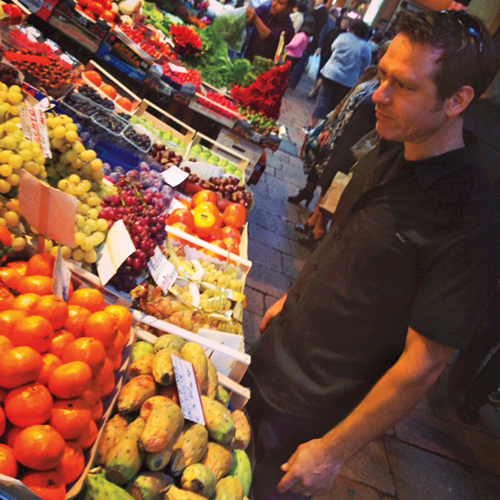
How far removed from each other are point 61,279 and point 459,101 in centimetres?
136

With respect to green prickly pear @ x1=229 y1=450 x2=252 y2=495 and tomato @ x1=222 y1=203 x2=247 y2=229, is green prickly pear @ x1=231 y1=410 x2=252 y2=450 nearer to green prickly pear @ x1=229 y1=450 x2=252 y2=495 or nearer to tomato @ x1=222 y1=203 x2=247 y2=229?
green prickly pear @ x1=229 y1=450 x2=252 y2=495

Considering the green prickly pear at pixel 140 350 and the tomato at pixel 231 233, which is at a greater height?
the green prickly pear at pixel 140 350

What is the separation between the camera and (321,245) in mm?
1854

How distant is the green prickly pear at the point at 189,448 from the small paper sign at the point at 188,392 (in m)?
0.03

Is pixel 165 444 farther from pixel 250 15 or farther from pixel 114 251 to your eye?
pixel 250 15

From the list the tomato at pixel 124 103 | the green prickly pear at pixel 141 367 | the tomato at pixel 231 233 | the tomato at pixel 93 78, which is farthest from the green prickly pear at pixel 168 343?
the tomato at pixel 93 78

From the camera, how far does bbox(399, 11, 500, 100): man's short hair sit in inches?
51.4

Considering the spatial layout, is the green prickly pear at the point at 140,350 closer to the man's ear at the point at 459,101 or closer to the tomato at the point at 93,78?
the man's ear at the point at 459,101

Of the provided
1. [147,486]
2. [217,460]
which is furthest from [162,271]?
[147,486]

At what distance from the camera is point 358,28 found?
7.24m

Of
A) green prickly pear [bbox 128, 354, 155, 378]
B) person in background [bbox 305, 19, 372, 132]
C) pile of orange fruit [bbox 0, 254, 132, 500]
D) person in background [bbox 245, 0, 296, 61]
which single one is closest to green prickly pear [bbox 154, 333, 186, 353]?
green prickly pear [bbox 128, 354, 155, 378]

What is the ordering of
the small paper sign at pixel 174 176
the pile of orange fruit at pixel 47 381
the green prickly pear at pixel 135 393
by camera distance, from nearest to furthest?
the pile of orange fruit at pixel 47 381 < the green prickly pear at pixel 135 393 < the small paper sign at pixel 174 176

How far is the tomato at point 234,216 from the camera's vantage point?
326 cm

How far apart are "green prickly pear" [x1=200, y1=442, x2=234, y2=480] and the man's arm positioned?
0.83 feet
